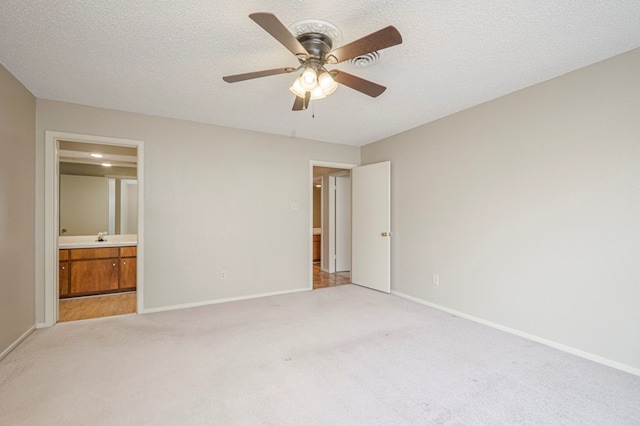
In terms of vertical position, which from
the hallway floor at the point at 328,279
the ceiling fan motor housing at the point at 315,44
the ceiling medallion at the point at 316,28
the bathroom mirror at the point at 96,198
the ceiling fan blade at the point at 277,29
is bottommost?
the hallway floor at the point at 328,279

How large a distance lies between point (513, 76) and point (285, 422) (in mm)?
3250

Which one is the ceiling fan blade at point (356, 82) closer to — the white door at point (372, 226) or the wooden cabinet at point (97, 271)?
the white door at point (372, 226)

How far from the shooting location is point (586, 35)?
6.59 ft

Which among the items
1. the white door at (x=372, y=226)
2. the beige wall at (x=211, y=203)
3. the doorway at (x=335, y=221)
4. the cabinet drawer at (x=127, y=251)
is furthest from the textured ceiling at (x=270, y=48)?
the doorway at (x=335, y=221)

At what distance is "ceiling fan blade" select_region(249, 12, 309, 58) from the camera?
1356 mm

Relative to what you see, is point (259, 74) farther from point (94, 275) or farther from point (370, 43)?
point (94, 275)

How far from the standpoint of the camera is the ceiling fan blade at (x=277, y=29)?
4.45 feet

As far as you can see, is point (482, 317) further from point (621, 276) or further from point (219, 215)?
point (219, 215)

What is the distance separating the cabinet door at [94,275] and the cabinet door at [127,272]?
0.25 feet

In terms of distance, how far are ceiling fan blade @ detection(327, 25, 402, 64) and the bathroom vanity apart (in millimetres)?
4347

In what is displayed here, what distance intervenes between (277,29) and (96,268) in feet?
14.8

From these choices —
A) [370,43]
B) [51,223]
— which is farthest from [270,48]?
[51,223]

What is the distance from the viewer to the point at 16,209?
2.68 meters

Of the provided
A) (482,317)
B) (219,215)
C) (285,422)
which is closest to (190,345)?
(285,422)
